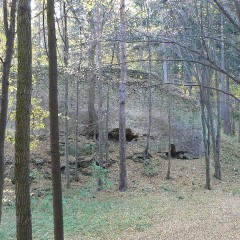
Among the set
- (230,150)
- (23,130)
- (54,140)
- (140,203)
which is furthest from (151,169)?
(23,130)

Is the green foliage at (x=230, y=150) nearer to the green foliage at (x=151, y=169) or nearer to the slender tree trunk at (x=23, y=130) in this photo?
the green foliage at (x=151, y=169)

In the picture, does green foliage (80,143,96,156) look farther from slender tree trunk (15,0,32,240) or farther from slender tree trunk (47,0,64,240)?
slender tree trunk (15,0,32,240)

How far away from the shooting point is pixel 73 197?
15000mm

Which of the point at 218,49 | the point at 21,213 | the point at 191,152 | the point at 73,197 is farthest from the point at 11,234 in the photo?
the point at 218,49

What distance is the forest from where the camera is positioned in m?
5.93

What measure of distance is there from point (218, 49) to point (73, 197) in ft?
60.9

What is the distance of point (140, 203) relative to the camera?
45.6 ft

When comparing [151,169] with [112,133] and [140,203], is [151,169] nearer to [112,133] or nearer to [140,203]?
[112,133]

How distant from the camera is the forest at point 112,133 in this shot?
593 cm

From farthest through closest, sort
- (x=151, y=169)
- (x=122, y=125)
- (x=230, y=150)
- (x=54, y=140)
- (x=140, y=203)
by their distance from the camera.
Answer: (x=230, y=150) < (x=151, y=169) < (x=122, y=125) < (x=140, y=203) < (x=54, y=140)

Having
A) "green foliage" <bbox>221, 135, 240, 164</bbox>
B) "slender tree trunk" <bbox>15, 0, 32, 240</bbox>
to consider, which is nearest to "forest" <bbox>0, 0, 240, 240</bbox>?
"slender tree trunk" <bbox>15, 0, 32, 240</bbox>

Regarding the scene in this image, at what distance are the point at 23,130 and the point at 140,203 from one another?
32.3 ft

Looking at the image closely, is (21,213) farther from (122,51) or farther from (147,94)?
(147,94)

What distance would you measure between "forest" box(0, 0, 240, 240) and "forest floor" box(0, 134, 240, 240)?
0.18 feet
